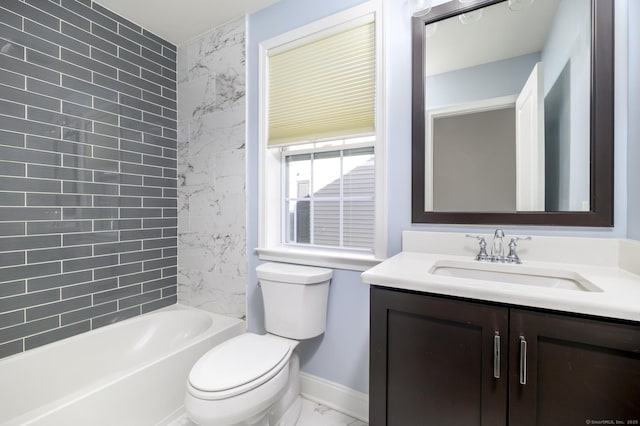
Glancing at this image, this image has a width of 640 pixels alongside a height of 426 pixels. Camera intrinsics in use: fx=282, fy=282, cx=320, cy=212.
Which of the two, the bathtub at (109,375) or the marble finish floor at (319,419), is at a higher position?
the bathtub at (109,375)

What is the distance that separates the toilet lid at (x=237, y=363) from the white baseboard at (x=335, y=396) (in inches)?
17.9

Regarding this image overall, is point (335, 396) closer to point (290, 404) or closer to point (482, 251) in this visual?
point (290, 404)

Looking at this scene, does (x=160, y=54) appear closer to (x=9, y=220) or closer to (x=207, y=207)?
(x=207, y=207)

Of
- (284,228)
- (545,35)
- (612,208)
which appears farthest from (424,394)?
(545,35)

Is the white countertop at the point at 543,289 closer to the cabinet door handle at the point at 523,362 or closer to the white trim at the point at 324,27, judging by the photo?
the cabinet door handle at the point at 523,362

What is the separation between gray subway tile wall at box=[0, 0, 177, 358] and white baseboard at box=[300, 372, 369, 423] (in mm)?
1339

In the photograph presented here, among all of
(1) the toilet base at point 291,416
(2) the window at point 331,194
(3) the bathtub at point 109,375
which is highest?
(2) the window at point 331,194

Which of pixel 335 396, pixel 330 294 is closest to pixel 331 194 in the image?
pixel 330 294

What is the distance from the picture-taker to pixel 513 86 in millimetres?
1250

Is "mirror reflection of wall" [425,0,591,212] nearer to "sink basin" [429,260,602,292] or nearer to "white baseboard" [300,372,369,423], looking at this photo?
"sink basin" [429,260,602,292]

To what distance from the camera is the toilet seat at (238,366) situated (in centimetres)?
112

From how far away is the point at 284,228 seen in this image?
2.04 meters

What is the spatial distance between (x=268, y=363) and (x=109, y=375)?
80cm

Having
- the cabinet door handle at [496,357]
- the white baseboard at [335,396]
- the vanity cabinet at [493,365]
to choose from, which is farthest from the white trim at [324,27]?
the white baseboard at [335,396]
